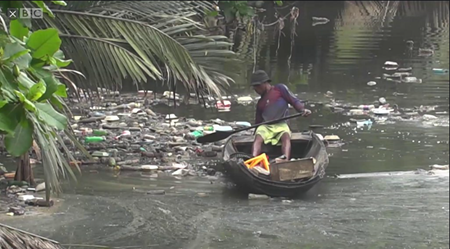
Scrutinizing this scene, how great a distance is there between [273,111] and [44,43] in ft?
23.2

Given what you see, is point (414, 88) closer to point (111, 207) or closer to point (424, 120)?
point (424, 120)

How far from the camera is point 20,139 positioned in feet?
9.46

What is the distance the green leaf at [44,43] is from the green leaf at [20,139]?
10.7 inches

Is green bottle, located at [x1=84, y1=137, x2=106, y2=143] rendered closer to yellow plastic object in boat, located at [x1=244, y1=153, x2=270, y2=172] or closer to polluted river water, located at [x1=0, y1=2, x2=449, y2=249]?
polluted river water, located at [x1=0, y1=2, x2=449, y2=249]

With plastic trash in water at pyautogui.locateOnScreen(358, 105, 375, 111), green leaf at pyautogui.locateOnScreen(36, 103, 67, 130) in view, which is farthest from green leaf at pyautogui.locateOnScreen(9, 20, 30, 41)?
plastic trash in water at pyautogui.locateOnScreen(358, 105, 375, 111)

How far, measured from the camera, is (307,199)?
29.8ft

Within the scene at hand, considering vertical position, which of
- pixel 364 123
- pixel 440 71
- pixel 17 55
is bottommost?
pixel 364 123

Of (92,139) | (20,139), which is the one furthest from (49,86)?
(92,139)

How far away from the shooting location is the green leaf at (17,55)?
2803mm

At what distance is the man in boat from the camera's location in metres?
9.77

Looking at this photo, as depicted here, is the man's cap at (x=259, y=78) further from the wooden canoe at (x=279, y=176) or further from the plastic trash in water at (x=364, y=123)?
the plastic trash in water at (x=364, y=123)

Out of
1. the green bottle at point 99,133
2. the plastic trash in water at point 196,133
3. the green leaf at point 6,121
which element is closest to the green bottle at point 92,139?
the green bottle at point 99,133

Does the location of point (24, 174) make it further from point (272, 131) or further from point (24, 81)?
point (24, 81)

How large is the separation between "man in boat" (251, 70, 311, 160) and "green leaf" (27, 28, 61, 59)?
684 centimetres
